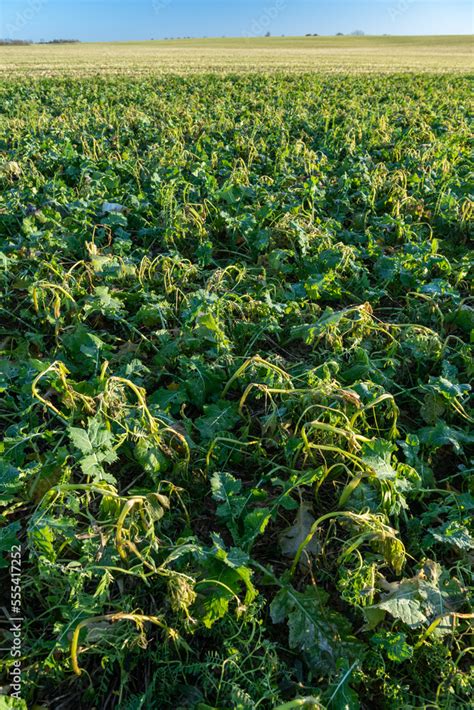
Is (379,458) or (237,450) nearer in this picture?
(379,458)

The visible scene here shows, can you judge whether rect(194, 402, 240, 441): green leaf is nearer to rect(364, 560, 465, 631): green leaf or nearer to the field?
the field

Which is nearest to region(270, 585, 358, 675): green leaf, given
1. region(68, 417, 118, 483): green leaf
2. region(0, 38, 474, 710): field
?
region(0, 38, 474, 710): field

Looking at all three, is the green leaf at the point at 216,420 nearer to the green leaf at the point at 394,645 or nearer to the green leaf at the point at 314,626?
the green leaf at the point at 314,626

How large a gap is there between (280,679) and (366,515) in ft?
2.00

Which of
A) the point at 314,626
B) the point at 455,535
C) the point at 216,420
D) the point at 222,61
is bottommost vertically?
the point at 314,626

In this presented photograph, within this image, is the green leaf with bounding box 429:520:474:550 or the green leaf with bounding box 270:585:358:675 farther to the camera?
the green leaf with bounding box 429:520:474:550

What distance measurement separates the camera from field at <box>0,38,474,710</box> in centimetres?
162

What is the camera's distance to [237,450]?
91.7 inches

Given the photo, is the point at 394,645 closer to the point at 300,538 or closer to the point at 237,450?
the point at 300,538

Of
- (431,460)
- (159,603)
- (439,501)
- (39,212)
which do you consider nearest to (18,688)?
(159,603)

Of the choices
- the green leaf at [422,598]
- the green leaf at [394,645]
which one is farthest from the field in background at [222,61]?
the green leaf at [394,645]

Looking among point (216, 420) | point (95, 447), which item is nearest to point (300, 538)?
point (216, 420)

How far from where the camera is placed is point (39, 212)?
436 cm

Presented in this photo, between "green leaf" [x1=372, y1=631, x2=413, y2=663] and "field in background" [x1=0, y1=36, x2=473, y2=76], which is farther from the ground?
"field in background" [x1=0, y1=36, x2=473, y2=76]
